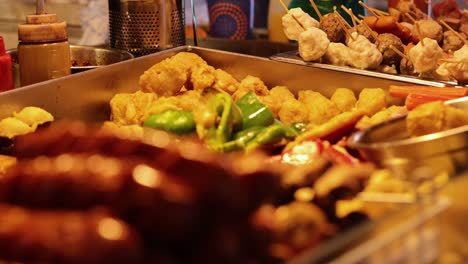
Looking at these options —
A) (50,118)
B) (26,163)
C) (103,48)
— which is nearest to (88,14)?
(103,48)

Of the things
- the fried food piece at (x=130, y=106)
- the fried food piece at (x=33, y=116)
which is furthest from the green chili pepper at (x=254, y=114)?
the fried food piece at (x=33, y=116)

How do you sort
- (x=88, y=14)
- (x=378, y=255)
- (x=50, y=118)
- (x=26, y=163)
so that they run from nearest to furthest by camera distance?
(x=378, y=255)
(x=26, y=163)
(x=50, y=118)
(x=88, y=14)

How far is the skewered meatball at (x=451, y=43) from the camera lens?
256 cm

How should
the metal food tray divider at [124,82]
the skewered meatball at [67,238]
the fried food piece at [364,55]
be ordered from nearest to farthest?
the skewered meatball at [67,238]
the metal food tray divider at [124,82]
the fried food piece at [364,55]

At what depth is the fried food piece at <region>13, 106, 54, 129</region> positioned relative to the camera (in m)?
1.74

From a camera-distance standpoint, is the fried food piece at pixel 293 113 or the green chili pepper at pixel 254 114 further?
the fried food piece at pixel 293 113

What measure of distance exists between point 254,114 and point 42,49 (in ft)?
2.45

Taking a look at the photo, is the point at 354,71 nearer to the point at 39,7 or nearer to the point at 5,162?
the point at 39,7

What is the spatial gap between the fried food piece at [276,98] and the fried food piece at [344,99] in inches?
5.1

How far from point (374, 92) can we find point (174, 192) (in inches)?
47.8

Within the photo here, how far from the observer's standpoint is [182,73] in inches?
81.7

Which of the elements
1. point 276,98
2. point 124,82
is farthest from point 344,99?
point 124,82

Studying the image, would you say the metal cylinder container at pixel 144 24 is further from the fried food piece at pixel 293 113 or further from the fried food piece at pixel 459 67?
the fried food piece at pixel 459 67

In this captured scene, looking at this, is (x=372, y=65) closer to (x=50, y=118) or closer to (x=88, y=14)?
(x=50, y=118)
